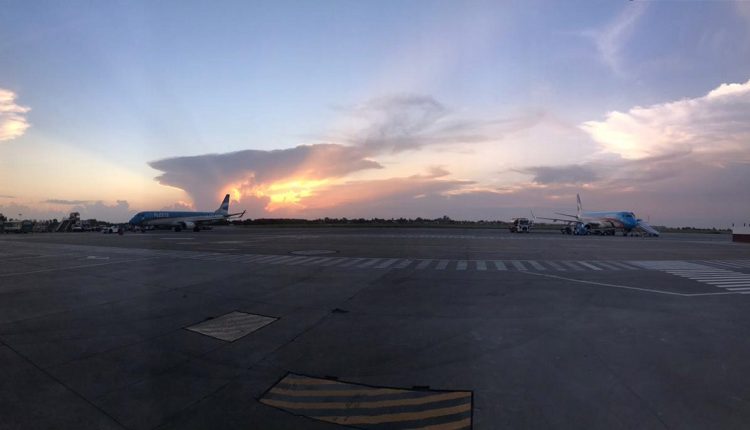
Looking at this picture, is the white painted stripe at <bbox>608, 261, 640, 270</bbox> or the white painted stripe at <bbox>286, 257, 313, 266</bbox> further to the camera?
the white painted stripe at <bbox>286, 257, 313, 266</bbox>

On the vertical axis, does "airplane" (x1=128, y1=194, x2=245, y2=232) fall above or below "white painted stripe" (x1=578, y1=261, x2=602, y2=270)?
above

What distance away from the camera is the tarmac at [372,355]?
4547mm

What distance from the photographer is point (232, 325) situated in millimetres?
8242

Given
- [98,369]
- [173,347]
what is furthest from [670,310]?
[98,369]

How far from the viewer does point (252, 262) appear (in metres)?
19.2

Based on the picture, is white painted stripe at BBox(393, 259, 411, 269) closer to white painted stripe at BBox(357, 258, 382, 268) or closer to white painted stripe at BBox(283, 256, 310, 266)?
white painted stripe at BBox(357, 258, 382, 268)

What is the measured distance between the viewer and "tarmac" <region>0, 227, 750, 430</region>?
14.9ft

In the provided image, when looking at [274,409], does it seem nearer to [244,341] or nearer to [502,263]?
[244,341]

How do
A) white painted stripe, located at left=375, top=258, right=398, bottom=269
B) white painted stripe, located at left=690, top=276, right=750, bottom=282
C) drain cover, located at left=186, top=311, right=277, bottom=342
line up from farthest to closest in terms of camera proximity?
white painted stripe, located at left=375, top=258, right=398, bottom=269
white painted stripe, located at left=690, top=276, right=750, bottom=282
drain cover, located at left=186, top=311, right=277, bottom=342

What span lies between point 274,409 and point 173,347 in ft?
10.9

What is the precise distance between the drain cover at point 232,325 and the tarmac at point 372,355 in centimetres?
5

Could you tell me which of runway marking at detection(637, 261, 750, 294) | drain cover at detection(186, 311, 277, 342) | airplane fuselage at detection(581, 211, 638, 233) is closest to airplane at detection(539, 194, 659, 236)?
airplane fuselage at detection(581, 211, 638, 233)

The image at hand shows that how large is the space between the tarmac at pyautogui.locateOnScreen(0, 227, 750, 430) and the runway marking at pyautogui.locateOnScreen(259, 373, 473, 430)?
2 cm

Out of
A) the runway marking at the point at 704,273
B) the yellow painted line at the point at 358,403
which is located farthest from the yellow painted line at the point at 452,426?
the runway marking at the point at 704,273
